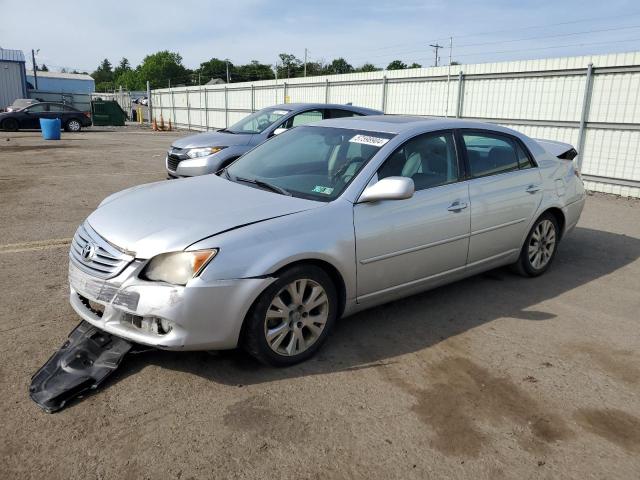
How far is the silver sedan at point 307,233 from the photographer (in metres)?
3.11

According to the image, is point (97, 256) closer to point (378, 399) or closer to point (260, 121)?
point (378, 399)

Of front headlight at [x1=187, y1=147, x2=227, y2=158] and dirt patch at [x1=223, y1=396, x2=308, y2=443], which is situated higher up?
front headlight at [x1=187, y1=147, x2=227, y2=158]

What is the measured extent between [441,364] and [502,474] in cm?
108

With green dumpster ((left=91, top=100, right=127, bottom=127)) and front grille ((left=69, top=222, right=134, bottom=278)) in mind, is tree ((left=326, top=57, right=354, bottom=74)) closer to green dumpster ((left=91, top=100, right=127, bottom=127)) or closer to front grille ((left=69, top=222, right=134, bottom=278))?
green dumpster ((left=91, top=100, right=127, bottom=127))

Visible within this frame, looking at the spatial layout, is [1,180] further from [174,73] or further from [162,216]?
[174,73]

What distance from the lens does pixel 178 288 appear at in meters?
3.03

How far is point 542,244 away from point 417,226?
2022mm

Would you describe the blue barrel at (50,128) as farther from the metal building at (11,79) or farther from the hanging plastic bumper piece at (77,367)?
the metal building at (11,79)

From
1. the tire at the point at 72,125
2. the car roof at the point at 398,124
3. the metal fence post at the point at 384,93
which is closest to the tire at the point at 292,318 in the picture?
the car roof at the point at 398,124

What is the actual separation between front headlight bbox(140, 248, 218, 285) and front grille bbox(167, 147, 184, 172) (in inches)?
247

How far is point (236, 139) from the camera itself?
9.12m

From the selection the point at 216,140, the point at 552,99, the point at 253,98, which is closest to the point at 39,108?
the point at 253,98

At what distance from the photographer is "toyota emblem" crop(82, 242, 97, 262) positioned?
333cm

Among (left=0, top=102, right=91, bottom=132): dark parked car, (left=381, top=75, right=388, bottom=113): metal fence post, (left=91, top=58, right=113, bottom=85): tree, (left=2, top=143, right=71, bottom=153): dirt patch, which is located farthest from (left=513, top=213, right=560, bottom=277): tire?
(left=91, top=58, right=113, bottom=85): tree
